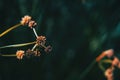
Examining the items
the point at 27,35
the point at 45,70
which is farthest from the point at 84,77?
the point at 27,35

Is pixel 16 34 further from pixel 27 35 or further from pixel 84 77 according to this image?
pixel 84 77

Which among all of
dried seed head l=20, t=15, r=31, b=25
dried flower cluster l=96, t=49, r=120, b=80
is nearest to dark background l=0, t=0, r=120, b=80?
dried flower cluster l=96, t=49, r=120, b=80

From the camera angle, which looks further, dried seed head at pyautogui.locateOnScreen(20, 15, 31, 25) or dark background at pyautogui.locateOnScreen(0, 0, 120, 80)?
dark background at pyautogui.locateOnScreen(0, 0, 120, 80)

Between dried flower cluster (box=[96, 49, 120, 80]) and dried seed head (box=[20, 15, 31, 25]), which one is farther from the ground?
dried flower cluster (box=[96, 49, 120, 80])

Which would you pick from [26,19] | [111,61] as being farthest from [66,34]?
[26,19]

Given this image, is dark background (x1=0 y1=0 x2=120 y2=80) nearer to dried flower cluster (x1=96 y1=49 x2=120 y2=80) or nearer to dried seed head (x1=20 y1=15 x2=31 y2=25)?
dried flower cluster (x1=96 y1=49 x2=120 y2=80)

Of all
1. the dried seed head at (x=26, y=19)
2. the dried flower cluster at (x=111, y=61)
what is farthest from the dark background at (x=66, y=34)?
the dried seed head at (x=26, y=19)

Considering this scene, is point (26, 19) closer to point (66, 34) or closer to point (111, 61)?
point (111, 61)

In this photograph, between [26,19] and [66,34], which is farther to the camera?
[66,34]

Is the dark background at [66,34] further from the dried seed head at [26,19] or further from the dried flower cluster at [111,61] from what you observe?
the dried seed head at [26,19]
